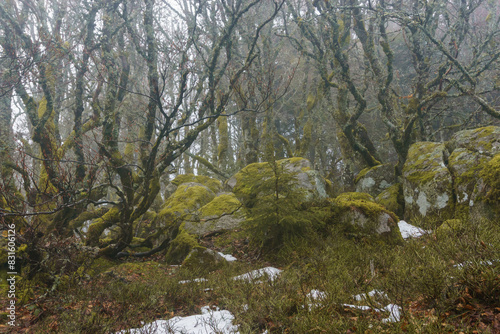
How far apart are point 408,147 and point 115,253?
8.61 m

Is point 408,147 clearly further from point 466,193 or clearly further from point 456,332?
point 456,332

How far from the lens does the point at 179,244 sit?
691 centimetres

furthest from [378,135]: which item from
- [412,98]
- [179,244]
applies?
[179,244]

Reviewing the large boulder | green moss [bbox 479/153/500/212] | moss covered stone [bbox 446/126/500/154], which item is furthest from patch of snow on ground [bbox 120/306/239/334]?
moss covered stone [bbox 446/126/500/154]

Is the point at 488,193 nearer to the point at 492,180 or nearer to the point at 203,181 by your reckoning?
the point at 492,180

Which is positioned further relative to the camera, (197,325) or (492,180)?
(492,180)

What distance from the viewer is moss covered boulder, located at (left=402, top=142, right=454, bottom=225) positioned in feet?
20.4

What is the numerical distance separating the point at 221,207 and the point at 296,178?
2.87m

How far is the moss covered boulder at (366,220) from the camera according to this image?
17.4 feet

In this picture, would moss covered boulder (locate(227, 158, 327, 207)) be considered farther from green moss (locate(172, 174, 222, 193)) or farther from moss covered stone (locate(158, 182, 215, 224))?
green moss (locate(172, 174, 222, 193))

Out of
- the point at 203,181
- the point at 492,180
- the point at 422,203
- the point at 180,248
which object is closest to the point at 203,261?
the point at 180,248

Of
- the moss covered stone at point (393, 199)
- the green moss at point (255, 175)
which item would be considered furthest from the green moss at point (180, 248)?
the moss covered stone at point (393, 199)

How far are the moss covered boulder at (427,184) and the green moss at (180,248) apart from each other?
17.2ft

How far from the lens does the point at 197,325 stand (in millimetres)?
3158
